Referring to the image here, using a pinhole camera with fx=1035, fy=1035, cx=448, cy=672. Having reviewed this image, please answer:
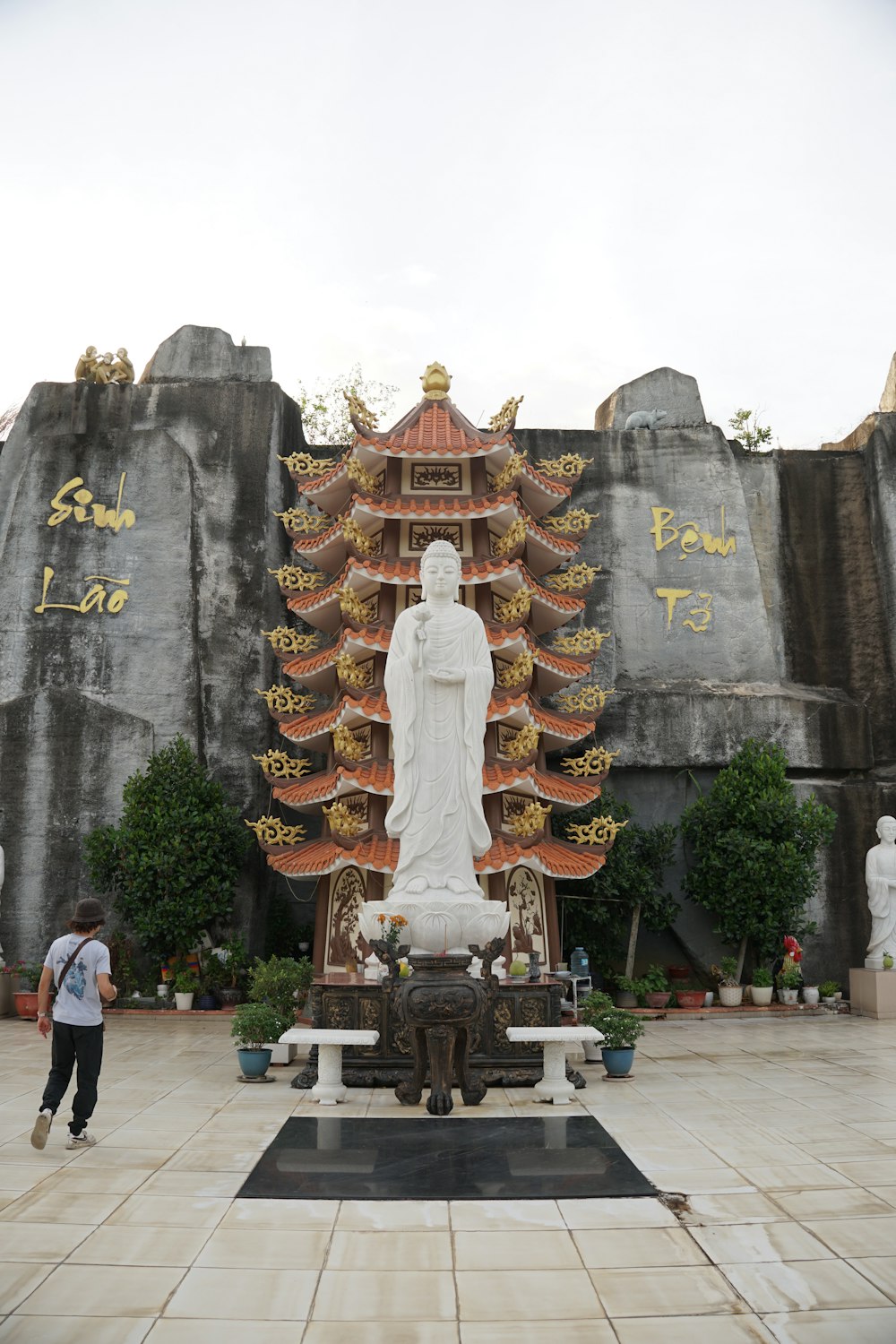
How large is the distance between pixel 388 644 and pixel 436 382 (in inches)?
166

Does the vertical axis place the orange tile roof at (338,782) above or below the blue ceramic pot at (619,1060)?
above

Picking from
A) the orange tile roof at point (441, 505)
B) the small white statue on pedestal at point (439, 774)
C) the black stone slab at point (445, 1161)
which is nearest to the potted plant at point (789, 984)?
the orange tile roof at point (441, 505)

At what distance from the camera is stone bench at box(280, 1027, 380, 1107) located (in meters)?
7.43

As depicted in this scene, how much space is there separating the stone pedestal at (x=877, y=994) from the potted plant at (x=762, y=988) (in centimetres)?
117

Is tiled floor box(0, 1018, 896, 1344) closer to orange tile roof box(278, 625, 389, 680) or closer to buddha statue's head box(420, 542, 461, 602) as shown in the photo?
buddha statue's head box(420, 542, 461, 602)

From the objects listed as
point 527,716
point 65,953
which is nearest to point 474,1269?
point 65,953

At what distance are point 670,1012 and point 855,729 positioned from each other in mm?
5530

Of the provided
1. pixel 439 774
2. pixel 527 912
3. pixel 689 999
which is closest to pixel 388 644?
pixel 527 912

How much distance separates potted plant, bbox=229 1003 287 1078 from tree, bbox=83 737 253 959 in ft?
15.9

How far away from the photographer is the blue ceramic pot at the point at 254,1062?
8.67 meters

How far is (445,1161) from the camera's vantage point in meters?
5.86

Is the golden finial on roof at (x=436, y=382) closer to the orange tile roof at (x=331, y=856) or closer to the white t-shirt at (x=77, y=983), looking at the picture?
the orange tile roof at (x=331, y=856)

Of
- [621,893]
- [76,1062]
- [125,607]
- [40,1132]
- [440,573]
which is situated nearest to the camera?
[40,1132]

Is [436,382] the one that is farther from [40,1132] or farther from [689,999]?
[40,1132]
